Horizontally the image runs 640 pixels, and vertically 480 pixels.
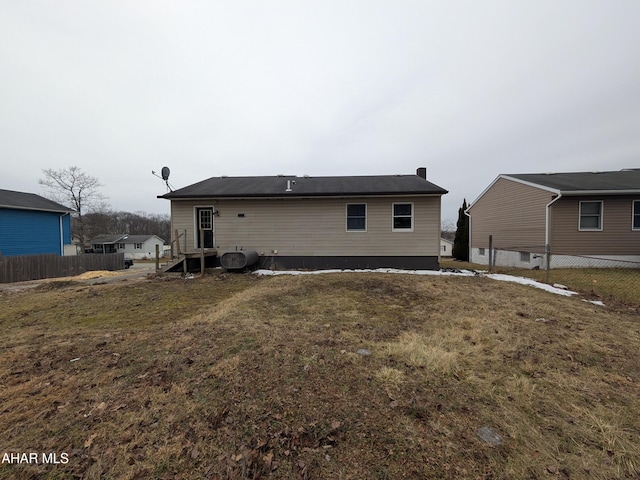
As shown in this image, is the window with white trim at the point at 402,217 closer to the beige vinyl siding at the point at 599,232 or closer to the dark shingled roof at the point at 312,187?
the dark shingled roof at the point at 312,187

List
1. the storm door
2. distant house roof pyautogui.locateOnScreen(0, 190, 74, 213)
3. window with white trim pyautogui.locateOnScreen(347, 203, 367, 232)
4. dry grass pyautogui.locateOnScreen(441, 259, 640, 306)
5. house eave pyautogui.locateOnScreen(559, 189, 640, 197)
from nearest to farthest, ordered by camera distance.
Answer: dry grass pyautogui.locateOnScreen(441, 259, 640, 306), window with white trim pyautogui.locateOnScreen(347, 203, 367, 232), house eave pyautogui.locateOnScreen(559, 189, 640, 197), the storm door, distant house roof pyautogui.locateOnScreen(0, 190, 74, 213)

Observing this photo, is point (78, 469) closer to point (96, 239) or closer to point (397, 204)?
point (397, 204)

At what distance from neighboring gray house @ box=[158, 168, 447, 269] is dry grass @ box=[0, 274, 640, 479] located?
→ 602 centimetres

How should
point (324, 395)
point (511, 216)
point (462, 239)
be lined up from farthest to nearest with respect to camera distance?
point (462, 239)
point (511, 216)
point (324, 395)

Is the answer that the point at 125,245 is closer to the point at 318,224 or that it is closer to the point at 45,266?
the point at 45,266

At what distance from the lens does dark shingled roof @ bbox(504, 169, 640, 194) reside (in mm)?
11711

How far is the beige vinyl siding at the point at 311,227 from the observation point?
10.9m

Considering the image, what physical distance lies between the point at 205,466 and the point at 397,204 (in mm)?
10536

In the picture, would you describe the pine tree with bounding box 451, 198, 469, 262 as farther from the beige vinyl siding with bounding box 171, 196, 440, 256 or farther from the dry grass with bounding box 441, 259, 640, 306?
the beige vinyl siding with bounding box 171, 196, 440, 256

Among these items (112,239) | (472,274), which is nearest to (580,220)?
(472,274)

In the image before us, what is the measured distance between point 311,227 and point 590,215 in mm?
12853

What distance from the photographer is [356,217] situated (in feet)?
37.0

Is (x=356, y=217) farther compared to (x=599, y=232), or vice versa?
(x=599, y=232)

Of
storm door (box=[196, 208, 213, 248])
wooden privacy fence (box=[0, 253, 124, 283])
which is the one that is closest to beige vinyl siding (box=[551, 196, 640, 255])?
storm door (box=[196, 208, 213, 248])
